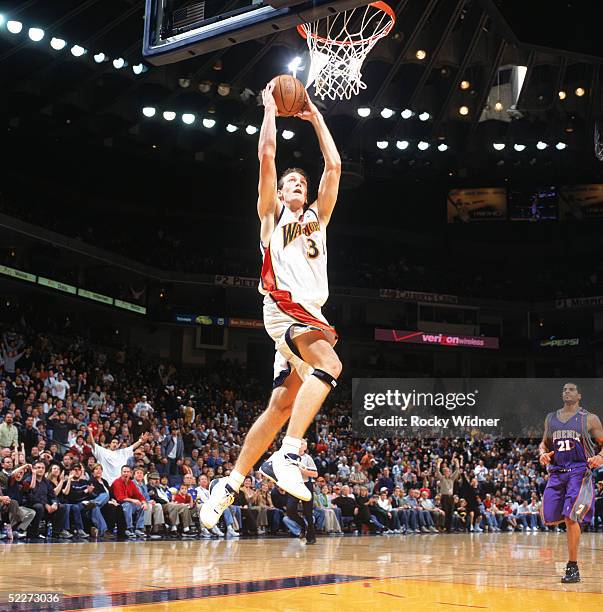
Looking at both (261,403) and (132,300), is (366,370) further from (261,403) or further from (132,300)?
(132,300)

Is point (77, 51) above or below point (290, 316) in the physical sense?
above

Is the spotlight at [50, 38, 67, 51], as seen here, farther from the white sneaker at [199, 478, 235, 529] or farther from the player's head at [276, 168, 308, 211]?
the white sneaker at [199, 478, 235, 529]

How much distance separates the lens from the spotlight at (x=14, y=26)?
63.7 feet

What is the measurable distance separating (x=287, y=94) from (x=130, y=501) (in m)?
10.5

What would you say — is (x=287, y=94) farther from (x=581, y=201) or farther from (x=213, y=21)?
(x=581, y=201)

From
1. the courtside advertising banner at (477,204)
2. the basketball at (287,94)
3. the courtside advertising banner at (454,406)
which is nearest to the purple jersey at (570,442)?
the basketball at (287,94)

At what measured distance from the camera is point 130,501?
13.7 metres

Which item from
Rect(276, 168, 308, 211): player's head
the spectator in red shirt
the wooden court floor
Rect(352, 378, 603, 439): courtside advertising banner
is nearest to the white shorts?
Rect(276, 168, 308, 211): player's head

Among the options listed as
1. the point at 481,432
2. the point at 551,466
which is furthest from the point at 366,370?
the point at 551,466

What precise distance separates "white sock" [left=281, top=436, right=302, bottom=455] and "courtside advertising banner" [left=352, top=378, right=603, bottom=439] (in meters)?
24.5

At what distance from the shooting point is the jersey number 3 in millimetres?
4598

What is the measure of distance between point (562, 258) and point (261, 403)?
69.2 ft

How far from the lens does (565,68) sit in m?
23.5

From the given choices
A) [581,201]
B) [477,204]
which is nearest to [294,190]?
[477,204]
